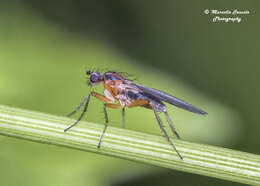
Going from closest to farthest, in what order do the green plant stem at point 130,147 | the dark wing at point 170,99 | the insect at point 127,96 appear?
1. the green plant stem at point 130,147
2. the dark wing at point 170,99
3. the insect at point 127,96

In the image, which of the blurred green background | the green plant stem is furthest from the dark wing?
the green plant stem

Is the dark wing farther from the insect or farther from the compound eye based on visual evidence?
the compound eye

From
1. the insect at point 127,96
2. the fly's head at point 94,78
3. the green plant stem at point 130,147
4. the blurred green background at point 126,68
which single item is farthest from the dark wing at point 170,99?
the green plant stem at point 130,147

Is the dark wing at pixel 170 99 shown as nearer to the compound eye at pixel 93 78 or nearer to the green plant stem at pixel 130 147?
the compound eye at pixel 93 78

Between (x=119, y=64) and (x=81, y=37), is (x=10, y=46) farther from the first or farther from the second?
(x=119, y=64)

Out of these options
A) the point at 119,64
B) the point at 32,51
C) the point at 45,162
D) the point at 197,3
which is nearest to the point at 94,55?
the point at 119,64

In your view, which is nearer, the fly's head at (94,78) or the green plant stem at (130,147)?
the green plant stem at (130,147)

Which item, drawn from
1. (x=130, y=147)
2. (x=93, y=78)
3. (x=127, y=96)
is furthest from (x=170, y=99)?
(x=130, y=147)

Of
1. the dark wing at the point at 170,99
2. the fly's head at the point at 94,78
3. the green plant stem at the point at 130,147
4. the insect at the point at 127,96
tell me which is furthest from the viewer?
→ the fly's head at the point at 94,78
